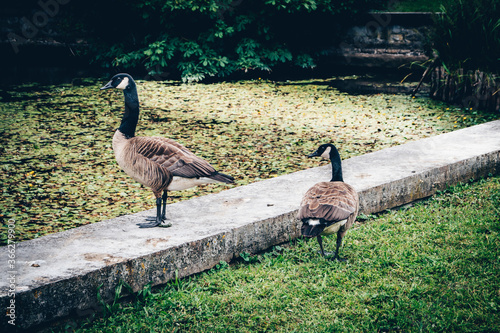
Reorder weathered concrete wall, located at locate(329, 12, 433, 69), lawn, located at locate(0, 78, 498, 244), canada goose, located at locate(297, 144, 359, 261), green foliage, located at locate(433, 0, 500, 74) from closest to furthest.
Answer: canada goose, located at locate(297, 144, 359, 261) < lawn, located at locate(0, 78, 498, 244) < green foliage, located at locate(433, 0, 500, 74) < weathered concrete wall, located at locate(329, 12, 433, 69)

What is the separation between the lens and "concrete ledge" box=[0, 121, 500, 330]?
3.35m

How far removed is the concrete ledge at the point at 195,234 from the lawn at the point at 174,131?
113cm

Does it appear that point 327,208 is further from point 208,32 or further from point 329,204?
point 208,32

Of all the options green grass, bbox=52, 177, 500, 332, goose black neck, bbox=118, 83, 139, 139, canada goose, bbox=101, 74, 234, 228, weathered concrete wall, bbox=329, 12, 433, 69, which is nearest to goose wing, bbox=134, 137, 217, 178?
Answer: canada goose, bbox=101, 74, 234, 228

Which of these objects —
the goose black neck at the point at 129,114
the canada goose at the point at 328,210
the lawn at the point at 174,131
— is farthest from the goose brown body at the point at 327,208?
the lawn at the point at 174,131

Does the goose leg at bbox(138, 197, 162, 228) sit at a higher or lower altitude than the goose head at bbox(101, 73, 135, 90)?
lower

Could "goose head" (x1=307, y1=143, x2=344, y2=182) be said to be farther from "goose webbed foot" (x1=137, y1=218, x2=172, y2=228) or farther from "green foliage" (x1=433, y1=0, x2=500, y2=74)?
"green foliage" (x1=433, y1=0, x2=500, y2=74)

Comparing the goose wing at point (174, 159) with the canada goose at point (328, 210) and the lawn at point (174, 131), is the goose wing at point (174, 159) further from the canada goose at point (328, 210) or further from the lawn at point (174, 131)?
the lawn at point (174, 131)

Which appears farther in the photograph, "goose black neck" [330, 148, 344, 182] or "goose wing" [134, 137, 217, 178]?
"goose black neck" [330, 148, 344, 182]

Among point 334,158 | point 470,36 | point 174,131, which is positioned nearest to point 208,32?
point 174,131

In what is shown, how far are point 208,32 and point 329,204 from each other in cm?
1226

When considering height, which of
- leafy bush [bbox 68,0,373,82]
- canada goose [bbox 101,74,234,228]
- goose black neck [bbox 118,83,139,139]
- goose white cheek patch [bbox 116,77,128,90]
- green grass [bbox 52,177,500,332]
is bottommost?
green grass [bbox 52,177,500,332]

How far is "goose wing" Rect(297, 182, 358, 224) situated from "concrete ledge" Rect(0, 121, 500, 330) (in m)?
0.49

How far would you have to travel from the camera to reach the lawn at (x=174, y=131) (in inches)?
232
